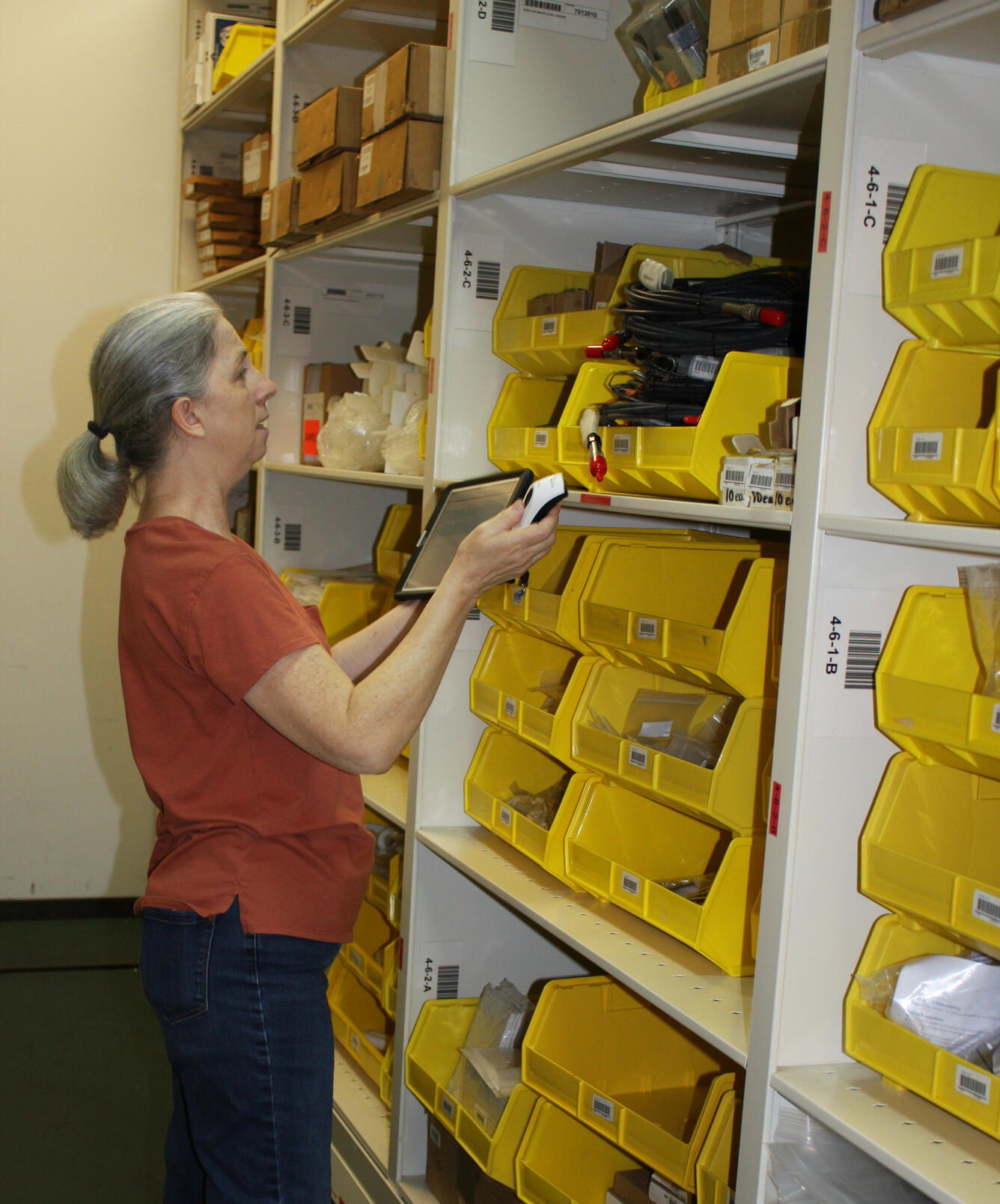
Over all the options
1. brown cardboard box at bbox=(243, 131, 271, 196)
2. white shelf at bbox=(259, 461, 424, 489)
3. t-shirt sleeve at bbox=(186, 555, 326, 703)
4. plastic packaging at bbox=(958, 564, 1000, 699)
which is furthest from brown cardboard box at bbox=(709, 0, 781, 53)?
brown cardboard box at bbox=(243, 131, 271, 196)

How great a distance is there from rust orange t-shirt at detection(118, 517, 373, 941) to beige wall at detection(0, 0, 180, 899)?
271 centimetres

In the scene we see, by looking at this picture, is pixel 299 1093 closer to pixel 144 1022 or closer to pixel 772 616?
pixel 772 616

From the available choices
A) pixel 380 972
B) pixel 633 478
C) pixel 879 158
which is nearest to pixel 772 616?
pixel 633 478

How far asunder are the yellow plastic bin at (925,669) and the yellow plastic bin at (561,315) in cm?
73

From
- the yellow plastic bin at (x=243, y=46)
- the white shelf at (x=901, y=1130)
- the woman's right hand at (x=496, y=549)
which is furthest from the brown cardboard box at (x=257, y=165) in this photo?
the white shelf at (x=901, y=1130)

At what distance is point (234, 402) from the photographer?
1.76 meters

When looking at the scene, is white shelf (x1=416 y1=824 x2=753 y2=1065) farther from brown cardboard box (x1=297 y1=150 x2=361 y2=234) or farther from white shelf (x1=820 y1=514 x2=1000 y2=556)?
brown cardboard box (x1=297 y1=150 x2=361 y2=234)

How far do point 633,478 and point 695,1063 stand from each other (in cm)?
104

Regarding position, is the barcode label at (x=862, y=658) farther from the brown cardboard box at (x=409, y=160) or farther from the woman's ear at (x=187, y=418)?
the brown cardboard box at (x=409, y=160)

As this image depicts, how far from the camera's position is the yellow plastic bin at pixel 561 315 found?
183 cm

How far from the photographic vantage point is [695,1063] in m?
2.02

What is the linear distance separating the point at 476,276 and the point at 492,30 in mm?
454

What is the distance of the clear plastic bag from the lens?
2818 millimetres

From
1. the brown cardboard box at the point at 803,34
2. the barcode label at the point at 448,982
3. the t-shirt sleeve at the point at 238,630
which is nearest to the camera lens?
the brown cardboard box at the point at 803,34
